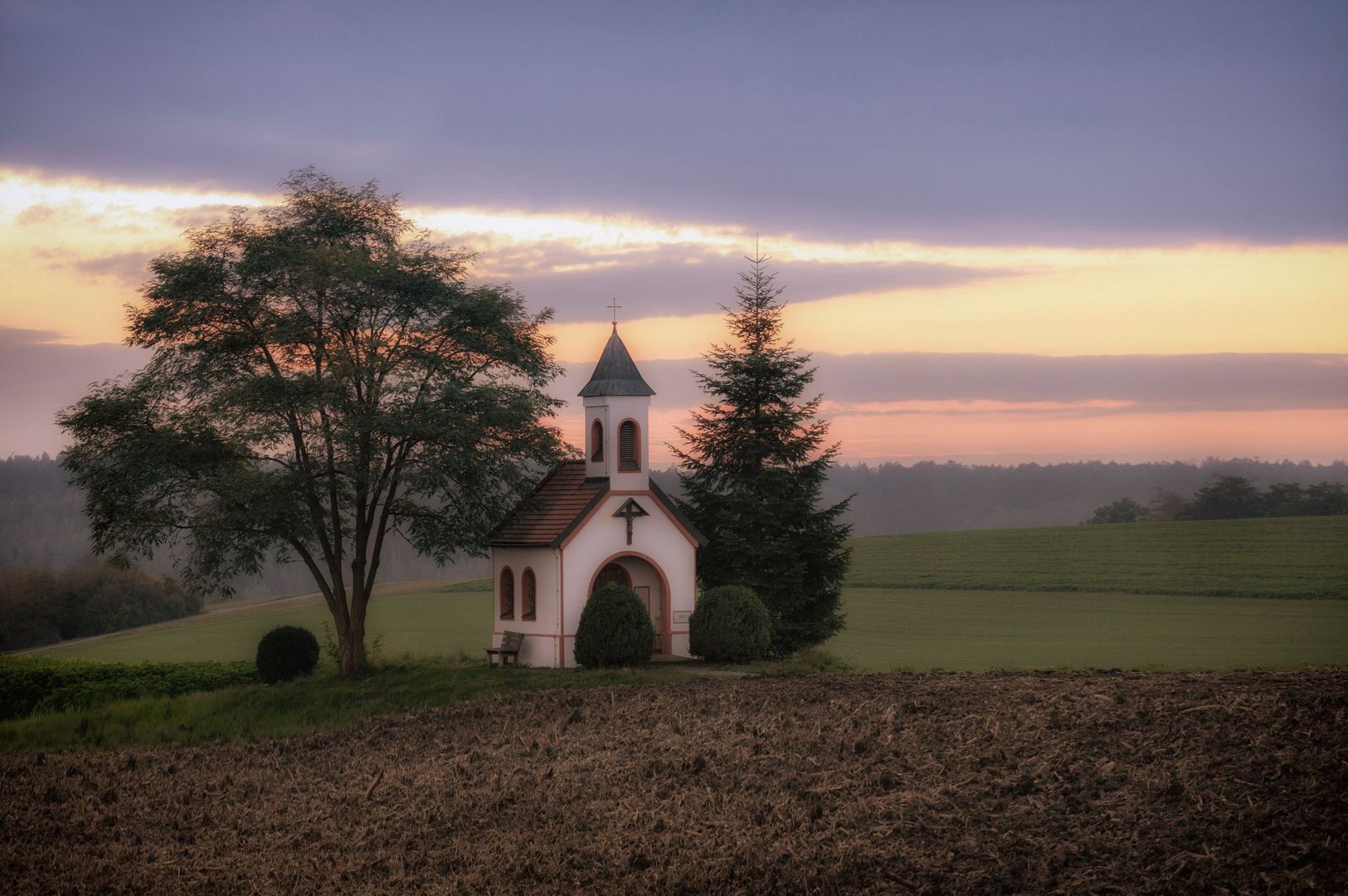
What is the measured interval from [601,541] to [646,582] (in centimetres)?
221

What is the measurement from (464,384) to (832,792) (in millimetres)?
16598

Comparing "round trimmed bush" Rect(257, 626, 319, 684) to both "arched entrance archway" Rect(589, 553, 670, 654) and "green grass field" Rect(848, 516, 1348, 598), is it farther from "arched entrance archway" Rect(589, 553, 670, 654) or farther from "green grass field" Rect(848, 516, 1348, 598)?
"green grass field" Rect(848, 516, 1348, 598)

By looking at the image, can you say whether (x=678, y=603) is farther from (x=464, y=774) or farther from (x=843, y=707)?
(x=464, y=774)

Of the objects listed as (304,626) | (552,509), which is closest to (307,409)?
(552,509)

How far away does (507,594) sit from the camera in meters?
26.5

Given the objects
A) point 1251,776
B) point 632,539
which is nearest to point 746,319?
point 632,539

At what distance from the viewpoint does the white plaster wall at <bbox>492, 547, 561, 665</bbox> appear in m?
24.1

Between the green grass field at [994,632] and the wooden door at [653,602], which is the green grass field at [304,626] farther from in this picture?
the wooden door at [653,602]

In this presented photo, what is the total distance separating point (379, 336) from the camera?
2541 centimetres

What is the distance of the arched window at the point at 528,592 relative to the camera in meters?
25.0

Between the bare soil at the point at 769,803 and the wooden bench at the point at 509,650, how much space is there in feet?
29.8

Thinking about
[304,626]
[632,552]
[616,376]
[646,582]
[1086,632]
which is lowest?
[1086,632]

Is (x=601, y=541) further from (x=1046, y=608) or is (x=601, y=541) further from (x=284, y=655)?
(x=1046, y=608)

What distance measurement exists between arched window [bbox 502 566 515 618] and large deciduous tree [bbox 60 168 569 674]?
111 centimetres
